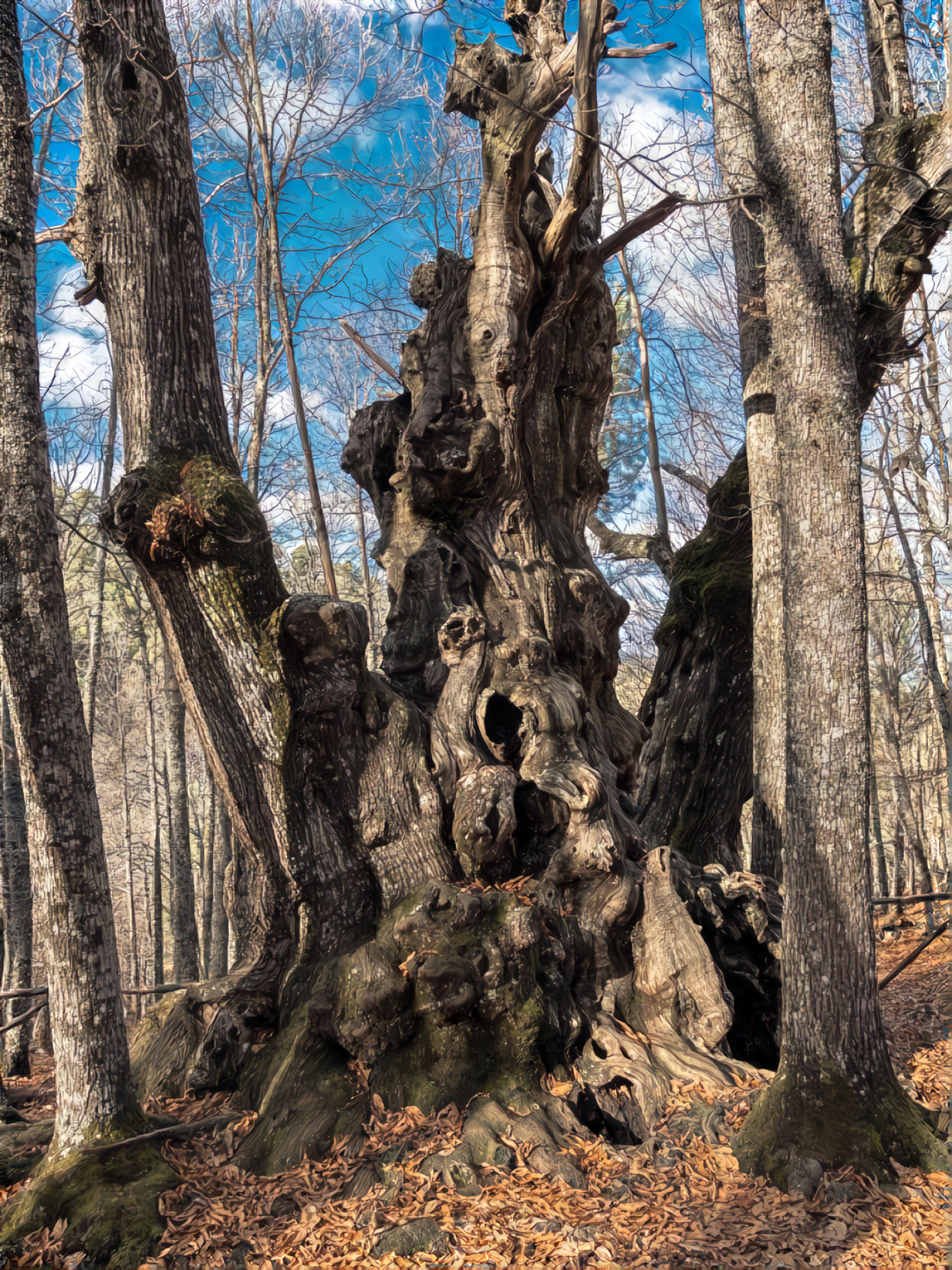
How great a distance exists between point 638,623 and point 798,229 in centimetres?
1513

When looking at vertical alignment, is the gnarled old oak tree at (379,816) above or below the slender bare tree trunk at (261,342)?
below

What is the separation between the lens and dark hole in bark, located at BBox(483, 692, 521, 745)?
5688 mm

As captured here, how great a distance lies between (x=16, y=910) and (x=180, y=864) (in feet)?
7.23

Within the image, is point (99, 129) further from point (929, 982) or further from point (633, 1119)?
point (929, 982)

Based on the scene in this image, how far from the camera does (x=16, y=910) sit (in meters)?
8.83

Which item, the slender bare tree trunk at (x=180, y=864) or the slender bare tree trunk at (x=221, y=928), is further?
the slender bare tree trunk at (x=221, y=928)

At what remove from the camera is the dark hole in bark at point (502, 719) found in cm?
569

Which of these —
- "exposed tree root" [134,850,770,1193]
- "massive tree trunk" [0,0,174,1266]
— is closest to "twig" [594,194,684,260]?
"massive tree trunk" [0,0,174,1266]

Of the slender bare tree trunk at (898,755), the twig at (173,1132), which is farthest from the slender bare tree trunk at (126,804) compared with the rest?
the slender bare tree trunk at (898,755)

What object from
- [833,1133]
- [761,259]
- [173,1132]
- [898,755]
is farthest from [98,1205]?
[898,755]

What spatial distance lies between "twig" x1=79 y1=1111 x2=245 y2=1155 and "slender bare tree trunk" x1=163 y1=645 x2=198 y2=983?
6598mm

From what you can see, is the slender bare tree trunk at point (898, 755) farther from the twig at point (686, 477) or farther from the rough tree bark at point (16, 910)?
the rough tree bark at point (16, 910)

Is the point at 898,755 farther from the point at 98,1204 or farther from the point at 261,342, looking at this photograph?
the point at 98,1204

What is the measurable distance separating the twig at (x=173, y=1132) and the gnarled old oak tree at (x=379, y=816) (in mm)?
211
